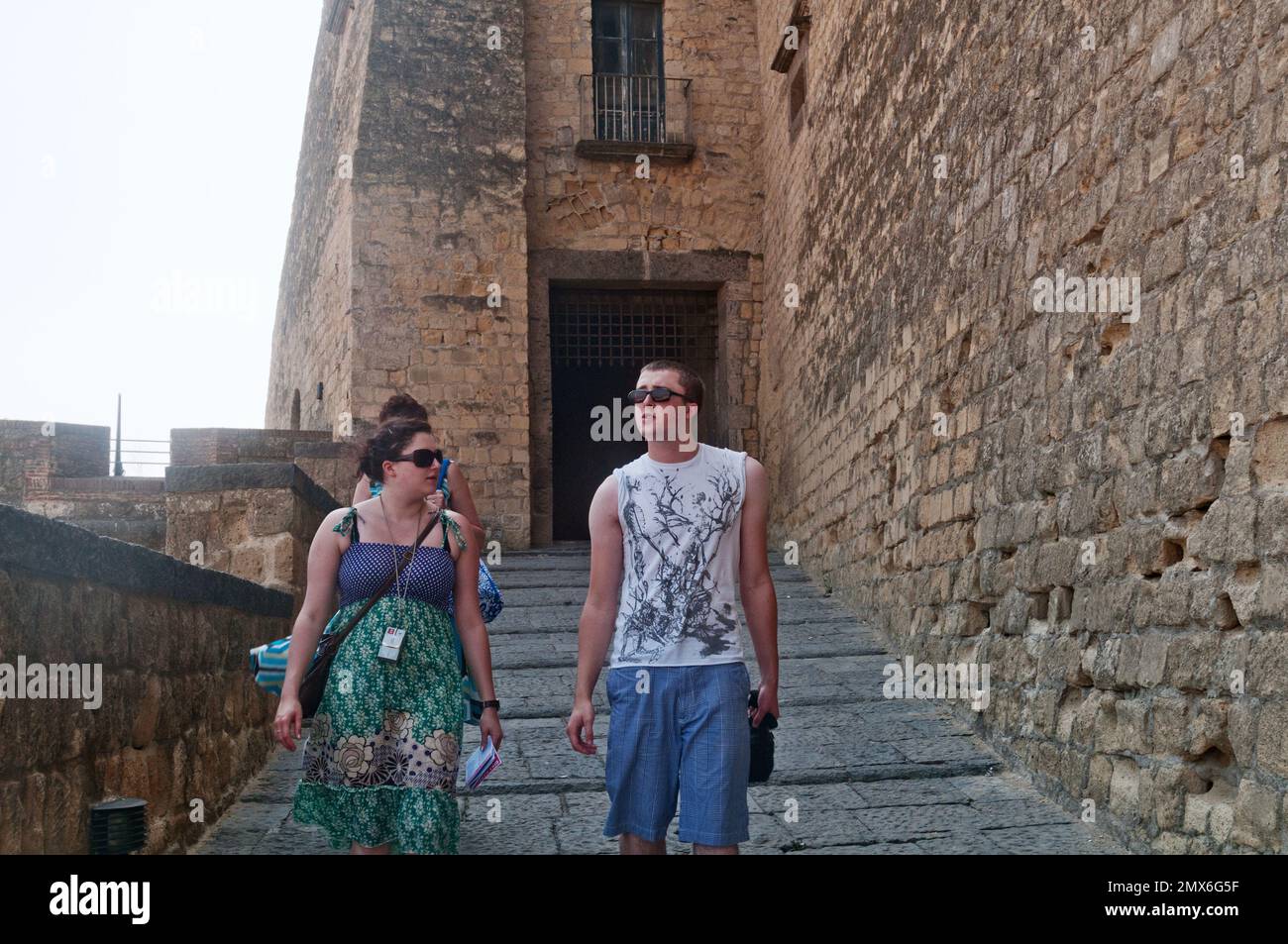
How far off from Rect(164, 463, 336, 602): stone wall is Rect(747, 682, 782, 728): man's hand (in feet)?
11.7

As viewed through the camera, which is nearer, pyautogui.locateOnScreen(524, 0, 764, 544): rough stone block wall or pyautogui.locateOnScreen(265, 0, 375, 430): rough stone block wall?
pyautogui.locateOnScreen(265, 0, 375, 430): rough stone block wall

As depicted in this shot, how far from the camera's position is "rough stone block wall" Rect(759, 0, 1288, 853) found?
365 centimetres

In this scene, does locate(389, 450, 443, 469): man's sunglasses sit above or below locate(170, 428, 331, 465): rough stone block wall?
below

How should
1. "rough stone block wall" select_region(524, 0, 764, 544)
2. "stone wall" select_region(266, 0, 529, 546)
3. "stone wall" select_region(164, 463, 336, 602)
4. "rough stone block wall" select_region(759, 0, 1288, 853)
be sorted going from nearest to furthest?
"rough stone block wall" select_region(759, 0, 1288, 853)
"stone wall" select_region(164, 463, 336, 602)
"stone wall" select_region(266, 0, 529, 546)
"rough stone block wall" select_region(524, 0, 764, 544)

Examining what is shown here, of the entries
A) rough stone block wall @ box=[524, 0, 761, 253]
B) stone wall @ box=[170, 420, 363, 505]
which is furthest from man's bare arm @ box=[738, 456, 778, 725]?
rough stone block wall @ box=[524, 0, 761, 253]

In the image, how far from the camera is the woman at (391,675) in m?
2.93

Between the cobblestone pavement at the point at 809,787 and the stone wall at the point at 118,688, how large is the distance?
1.16 feet

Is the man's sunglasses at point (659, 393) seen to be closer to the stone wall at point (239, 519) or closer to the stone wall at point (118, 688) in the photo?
the stone wall at point (118, 688)

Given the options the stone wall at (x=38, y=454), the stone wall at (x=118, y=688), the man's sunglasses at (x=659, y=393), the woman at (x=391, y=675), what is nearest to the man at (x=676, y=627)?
the man's sunglasses at (x=659, y=393)

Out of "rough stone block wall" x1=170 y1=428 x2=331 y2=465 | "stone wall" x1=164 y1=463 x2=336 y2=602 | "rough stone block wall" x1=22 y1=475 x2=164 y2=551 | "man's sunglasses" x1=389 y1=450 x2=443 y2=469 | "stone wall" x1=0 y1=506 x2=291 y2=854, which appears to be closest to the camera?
"stone wall" x1=0 y1=506 x2=291 y2=854

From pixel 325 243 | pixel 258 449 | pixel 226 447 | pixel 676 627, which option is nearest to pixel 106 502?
pixel 226 447

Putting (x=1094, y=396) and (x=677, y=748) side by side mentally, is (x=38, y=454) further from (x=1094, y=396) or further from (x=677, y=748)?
(x=677, y=748)

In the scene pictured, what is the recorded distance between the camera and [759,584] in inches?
120

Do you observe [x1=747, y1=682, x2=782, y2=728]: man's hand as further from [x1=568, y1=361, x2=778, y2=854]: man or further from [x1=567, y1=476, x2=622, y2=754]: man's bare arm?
[x1=567, y1=476, x2=622, y2=754]: man's bare arm
